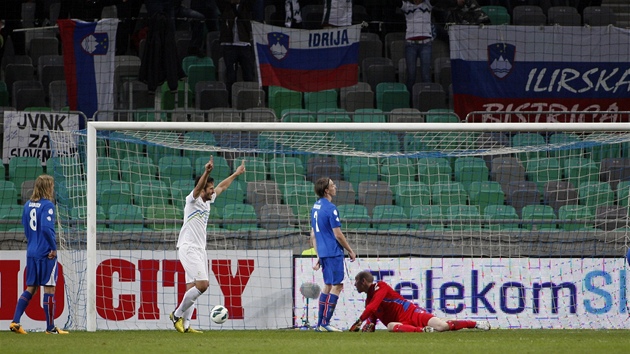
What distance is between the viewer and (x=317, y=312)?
1262 cm

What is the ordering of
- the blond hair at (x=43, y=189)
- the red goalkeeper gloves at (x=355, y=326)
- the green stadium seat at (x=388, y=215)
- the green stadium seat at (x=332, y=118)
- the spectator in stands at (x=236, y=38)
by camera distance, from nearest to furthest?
1. the blond hair at (x=43, y=189)
2. the red goalkeeper gloves at (x=355, y=326)
3. the green stadium seat at (x=388, y=215)
4. the green stadium seat at (x=332, y=118)
5. the spectator in stands at (x=236, y=38)

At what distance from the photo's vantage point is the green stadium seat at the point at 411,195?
14.4 meters

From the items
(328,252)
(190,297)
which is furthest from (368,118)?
(190,297)

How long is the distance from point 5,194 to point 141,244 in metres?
2.78

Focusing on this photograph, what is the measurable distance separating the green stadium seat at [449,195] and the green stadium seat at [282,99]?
3297 millimetres

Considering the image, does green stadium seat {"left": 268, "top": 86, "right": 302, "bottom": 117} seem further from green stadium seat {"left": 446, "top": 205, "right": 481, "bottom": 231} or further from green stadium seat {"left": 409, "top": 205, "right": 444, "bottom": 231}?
green stadium seat {"left": 446, "top": 205, "right": 481, "bottom": 231}

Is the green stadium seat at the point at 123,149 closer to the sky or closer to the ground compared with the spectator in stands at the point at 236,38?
closer to the ground

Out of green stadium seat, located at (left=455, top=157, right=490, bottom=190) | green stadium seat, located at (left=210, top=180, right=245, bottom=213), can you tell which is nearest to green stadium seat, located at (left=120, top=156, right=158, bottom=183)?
green stadium seat, located at (left=210, top=180, right=245, bottom=213)

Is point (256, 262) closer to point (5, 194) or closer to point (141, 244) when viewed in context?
point (141, 244)

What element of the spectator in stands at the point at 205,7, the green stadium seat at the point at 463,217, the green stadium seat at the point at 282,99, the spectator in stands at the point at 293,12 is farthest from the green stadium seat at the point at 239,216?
the spectator in stands at the point at 205,7

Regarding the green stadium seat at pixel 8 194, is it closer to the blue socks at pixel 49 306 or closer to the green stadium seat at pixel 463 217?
the blue socks at pixel 49 306

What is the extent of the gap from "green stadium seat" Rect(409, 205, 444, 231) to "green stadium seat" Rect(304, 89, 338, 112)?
10.1 ft

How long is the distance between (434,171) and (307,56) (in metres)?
2.85

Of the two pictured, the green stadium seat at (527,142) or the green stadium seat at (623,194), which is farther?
the green stadium seat at (527,142)
